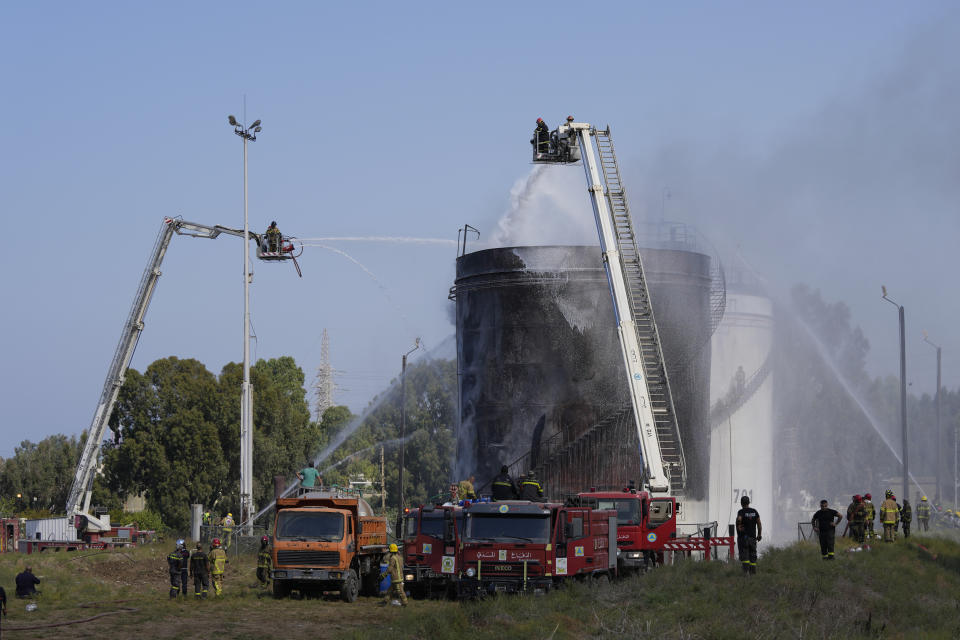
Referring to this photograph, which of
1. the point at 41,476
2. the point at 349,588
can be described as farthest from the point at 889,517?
the point at 41,476

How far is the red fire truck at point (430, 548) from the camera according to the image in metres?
25.0

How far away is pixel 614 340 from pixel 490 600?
21.0m

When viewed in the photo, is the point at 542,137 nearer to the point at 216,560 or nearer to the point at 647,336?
the point at 647,336

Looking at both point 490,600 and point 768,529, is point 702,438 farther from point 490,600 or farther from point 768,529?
point 490,600

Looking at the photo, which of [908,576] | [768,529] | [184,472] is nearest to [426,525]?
[908,576]

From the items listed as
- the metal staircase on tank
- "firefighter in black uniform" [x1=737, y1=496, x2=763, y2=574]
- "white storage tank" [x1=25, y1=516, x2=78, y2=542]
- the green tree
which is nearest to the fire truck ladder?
the metal staircase on tank

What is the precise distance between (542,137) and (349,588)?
21554mm

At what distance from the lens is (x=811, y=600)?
76.0ft

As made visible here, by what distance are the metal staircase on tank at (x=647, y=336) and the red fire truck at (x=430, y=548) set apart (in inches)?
443

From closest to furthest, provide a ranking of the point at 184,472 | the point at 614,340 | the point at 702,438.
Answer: the point at 614,340 < the point at 702,438 < the point at 184,472

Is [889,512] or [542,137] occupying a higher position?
[542,137]

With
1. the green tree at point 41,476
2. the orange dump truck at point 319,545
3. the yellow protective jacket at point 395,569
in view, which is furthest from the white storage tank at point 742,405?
the green tree at point 41,476

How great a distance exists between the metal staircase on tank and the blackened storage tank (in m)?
2.40

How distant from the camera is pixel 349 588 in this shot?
26.4 meters
